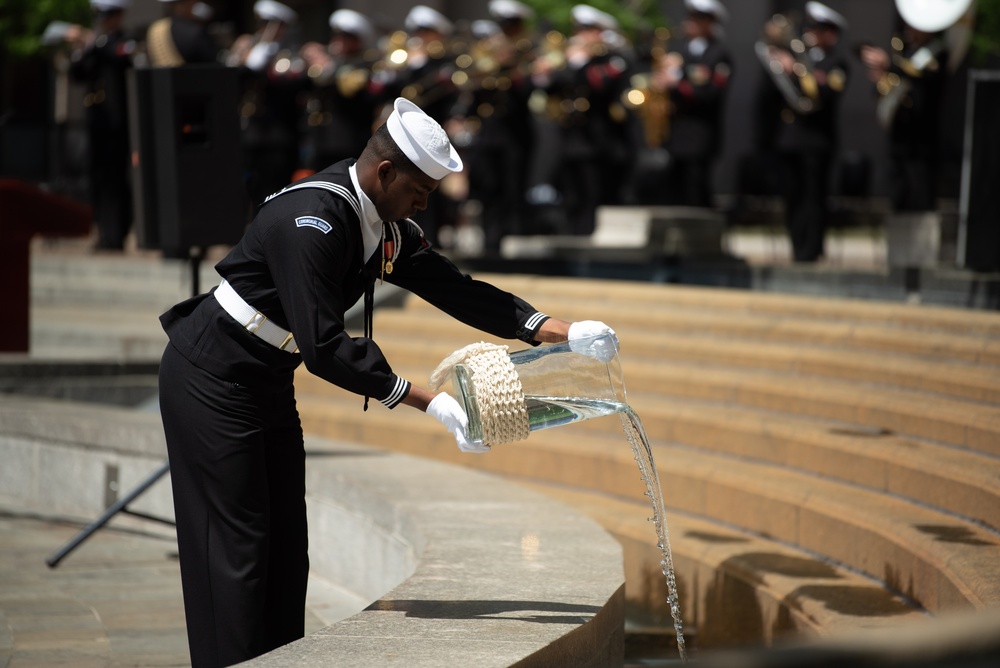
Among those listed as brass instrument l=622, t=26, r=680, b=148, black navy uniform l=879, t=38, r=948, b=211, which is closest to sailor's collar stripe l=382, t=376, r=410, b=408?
black navy uniform l=879, t=38, r=948, b=211

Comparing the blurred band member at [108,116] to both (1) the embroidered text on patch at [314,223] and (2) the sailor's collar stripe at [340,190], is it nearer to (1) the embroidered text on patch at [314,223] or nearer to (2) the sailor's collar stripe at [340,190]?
(2) the sailor's collar stripe at [340,190]

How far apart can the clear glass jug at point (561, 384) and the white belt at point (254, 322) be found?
469mm

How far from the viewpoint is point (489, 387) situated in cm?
370

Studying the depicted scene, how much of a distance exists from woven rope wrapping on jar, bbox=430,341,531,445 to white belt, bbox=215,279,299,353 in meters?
0.50

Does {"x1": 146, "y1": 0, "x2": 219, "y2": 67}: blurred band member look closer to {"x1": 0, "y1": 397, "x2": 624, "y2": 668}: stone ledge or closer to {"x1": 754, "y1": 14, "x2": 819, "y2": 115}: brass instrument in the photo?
{"x1": 0, "y1": 397, "x2": 624, "y2": 668}: stone ledge

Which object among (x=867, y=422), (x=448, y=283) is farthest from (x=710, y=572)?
(x=448, y=283)

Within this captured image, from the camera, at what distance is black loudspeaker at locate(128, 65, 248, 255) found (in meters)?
7.00

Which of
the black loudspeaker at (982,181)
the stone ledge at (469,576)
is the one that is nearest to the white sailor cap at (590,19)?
the black loudspeaker at (982,181)

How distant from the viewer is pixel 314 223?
3.70 meters

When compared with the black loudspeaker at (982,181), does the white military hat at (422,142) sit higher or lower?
higher

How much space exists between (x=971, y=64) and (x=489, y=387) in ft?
50.6

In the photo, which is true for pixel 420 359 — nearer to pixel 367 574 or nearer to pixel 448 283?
pixel 367 574

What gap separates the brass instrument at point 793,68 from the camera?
1212 cm

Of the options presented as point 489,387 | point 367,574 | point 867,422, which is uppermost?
point 489,387
